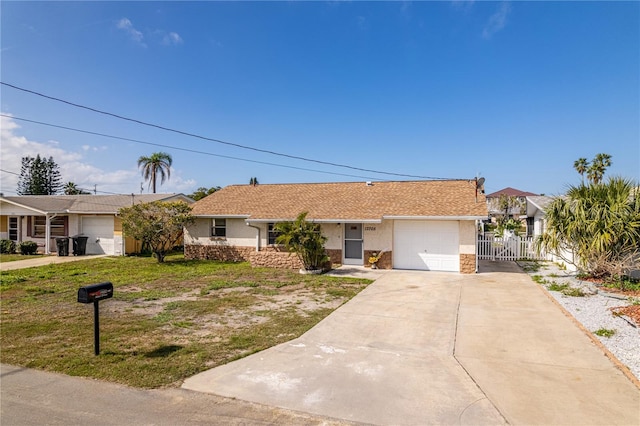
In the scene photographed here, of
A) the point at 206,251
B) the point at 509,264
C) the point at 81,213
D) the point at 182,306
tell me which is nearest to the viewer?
the point at 182,306

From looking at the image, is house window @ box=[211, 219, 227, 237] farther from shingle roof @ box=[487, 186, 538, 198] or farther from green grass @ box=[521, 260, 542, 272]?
shingle roof @ box=[487, 186, 538, 198]

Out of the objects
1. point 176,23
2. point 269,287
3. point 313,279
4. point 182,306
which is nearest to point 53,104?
point 176,23

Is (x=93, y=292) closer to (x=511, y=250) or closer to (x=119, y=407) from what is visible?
(x=119, y=407)

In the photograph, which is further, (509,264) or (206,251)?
(206,251)

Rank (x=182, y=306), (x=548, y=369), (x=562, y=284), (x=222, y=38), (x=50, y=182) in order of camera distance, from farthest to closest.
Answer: (x=50, y=182) < (x=222, y=38) < (x=562, y=284) < (x=182, y=306) < (x=548, y=369)

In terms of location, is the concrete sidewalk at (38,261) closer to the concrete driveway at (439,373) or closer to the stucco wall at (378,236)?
the stucco wall at (378,236)

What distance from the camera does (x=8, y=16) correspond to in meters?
9.51

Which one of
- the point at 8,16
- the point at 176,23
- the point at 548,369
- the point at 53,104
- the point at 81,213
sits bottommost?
the point at 548,369

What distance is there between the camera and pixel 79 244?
69.2ft

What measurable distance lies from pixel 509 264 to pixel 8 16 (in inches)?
826

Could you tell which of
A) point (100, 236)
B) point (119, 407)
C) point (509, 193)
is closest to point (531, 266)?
point (119, 407)

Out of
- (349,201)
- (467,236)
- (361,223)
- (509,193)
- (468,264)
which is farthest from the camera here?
(509,193)

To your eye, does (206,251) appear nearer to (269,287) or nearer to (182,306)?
(269,287)

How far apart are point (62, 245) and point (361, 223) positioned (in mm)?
17800
